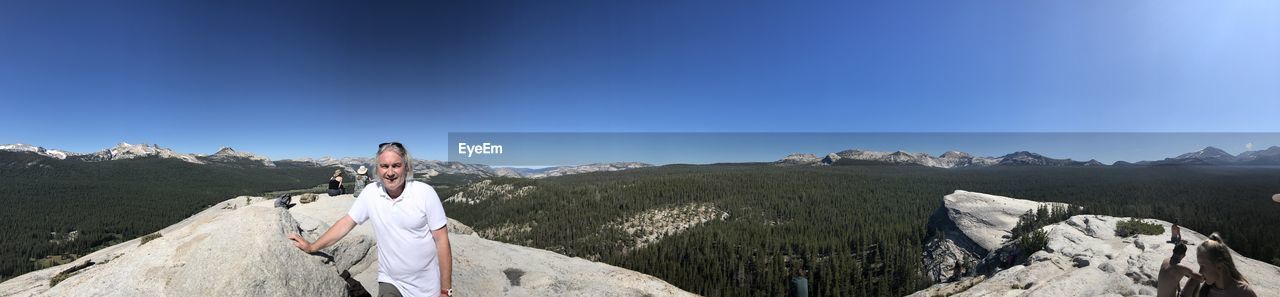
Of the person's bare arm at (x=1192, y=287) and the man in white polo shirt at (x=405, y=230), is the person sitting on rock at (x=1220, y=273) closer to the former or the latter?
the person's bare arm at (x=1192, y=287)

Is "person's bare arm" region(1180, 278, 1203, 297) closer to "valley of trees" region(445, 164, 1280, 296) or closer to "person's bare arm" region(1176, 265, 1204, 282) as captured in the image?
"person's bare arm" region(1176, 265, 1204, 282)

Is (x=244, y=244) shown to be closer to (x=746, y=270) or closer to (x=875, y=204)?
(x=746, y=270)

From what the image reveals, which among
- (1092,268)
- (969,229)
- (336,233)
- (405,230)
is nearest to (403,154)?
(405,230)

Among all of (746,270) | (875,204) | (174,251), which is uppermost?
Answer: (174,251)

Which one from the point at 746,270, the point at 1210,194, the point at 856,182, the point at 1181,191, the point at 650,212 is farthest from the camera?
the point at 856,182

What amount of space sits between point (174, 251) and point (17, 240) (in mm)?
213182

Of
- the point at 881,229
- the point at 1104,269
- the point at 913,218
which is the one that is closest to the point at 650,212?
the point at 881,229

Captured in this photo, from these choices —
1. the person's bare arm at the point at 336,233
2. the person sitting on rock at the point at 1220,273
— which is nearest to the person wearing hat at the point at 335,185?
the person's bare arm at the point at 336,233

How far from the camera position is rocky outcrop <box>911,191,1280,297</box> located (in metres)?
16.6

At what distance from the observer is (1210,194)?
302ft

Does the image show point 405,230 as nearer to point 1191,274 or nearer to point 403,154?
point 403,154

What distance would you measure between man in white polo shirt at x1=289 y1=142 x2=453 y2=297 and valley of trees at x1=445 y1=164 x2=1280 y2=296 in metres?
55.3

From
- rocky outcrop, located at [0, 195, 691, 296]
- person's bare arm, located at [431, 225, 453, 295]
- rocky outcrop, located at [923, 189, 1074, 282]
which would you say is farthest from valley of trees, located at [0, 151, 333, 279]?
rocky outcrop, located at [923, 189, 1074, 282]

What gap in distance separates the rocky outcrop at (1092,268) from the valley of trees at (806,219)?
20.6m
